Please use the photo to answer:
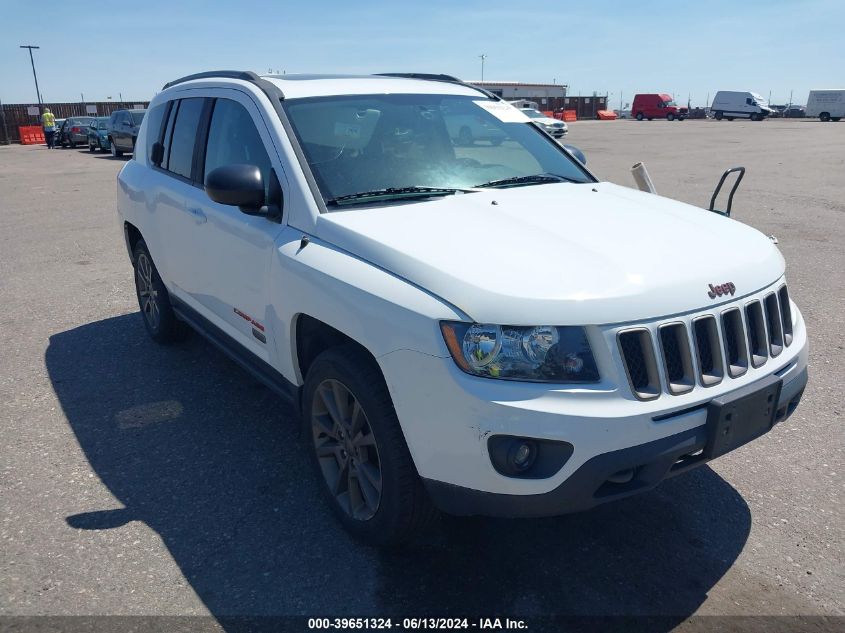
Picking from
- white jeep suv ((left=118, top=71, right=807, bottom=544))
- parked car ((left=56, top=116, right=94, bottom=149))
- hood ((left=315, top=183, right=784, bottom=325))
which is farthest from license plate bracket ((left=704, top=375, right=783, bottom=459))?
parked car ((left=56, top=116, right=94, bottom=149))

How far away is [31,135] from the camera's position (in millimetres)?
42094

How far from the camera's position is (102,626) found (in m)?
2.66

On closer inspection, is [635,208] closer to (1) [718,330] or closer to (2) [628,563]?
(1) [718,330]

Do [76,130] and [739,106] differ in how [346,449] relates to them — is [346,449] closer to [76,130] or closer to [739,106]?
[76,130]

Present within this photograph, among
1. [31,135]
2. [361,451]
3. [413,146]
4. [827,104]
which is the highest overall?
[413,146]

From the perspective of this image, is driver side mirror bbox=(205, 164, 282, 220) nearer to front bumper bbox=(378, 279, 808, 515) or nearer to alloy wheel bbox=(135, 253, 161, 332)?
front bumper bbox=(378, 279, 808, 515)

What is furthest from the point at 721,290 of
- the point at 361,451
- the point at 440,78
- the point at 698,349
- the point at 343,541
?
the point at 440,78

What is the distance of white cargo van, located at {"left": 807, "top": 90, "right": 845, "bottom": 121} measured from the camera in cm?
5591

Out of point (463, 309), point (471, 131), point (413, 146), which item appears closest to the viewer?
point (463, 309)

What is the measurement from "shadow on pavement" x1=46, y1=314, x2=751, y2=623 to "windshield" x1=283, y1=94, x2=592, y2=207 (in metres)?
1.53

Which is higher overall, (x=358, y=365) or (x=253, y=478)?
(x=358, y=365)

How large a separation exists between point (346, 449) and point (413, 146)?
1615 mm

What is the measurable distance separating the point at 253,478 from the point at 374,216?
5.08 feet

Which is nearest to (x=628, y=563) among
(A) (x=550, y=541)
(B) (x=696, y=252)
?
(A) (x=550, y=541)
